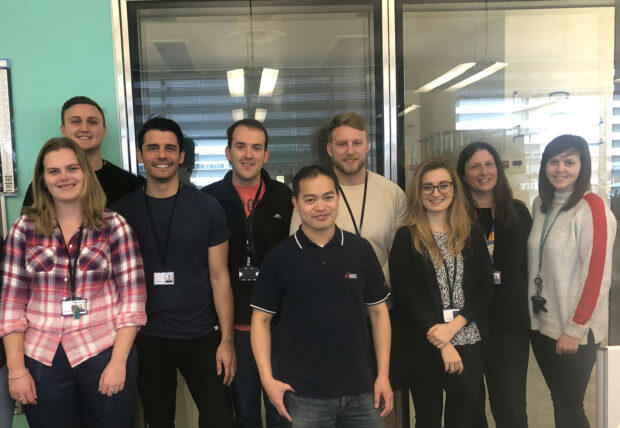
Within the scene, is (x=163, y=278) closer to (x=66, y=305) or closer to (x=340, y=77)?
(x=66, y=305)

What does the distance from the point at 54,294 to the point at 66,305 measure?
66 millimetres

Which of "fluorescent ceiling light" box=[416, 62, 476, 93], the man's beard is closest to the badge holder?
the man's beard

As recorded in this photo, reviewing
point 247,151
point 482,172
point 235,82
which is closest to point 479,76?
point 482,172

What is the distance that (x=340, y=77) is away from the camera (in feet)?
9.78

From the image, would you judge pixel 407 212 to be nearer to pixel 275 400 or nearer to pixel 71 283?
pixel 275 400

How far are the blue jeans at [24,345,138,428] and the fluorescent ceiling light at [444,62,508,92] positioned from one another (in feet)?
7.98

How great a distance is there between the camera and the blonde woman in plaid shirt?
196 centimetres

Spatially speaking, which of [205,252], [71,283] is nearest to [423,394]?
[205,252]

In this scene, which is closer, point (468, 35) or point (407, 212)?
point (407, 212)

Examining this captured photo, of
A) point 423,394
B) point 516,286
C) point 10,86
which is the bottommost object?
point 423,394

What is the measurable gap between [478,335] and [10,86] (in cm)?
280

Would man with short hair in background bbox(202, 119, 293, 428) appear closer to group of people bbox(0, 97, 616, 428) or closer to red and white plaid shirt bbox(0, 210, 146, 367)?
group of people bbox(0, 97, 616, 428)

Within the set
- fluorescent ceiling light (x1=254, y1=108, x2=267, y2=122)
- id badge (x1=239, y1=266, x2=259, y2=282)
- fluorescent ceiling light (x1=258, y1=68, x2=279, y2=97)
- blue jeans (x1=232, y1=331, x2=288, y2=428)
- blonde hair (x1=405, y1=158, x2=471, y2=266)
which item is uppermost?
fluorescent ceiling light (x1=258, y1=68, x2=279, y2=97)

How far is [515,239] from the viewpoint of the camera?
2.42 metres
